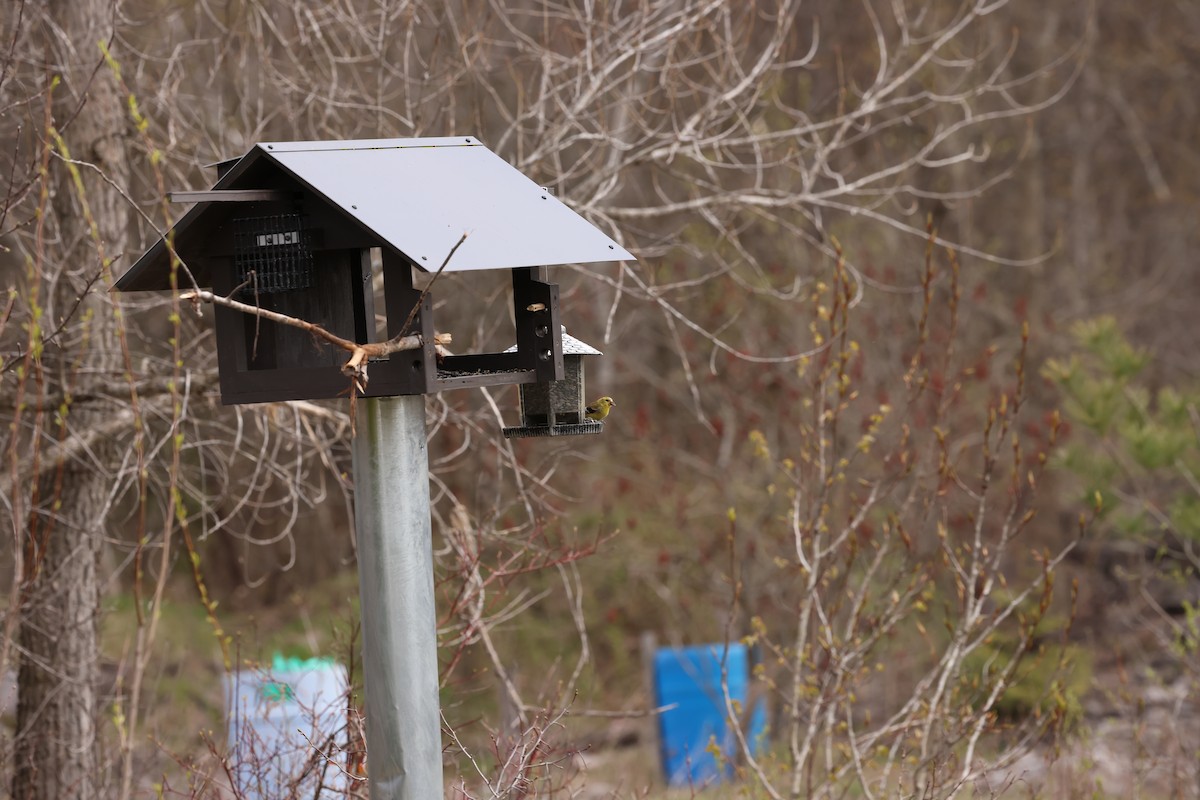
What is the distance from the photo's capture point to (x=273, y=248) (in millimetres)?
3348

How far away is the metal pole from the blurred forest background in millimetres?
302

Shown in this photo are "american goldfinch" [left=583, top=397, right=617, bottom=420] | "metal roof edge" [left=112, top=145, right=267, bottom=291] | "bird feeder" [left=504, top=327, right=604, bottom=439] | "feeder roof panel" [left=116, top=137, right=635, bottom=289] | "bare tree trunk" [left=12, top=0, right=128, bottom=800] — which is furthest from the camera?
"bare tree trunk" [left=12, top=0, right=128, bottom=800]

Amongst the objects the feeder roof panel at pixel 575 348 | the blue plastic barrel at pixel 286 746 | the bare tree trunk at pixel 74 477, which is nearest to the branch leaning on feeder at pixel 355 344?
the feeder roof panel at pixel 575 348

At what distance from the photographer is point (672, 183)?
12516mm

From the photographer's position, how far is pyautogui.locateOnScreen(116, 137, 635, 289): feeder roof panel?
318cm

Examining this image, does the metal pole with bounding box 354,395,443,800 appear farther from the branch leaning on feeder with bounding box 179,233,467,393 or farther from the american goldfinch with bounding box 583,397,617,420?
the american goldfinch with bounding box 583,397,617,420

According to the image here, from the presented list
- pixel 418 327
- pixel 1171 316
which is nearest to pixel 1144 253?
pixel 1171 316

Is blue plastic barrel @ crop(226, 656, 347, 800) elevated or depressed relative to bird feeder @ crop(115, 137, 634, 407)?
depressed

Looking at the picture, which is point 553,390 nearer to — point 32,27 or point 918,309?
point 32,27

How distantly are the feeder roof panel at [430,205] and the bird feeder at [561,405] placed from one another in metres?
0.48

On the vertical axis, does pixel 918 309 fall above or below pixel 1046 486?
above

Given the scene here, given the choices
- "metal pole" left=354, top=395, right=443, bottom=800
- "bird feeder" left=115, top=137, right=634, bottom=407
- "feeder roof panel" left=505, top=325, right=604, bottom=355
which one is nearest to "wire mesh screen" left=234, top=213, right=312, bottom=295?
"bird feeder" left=115, top=137, right=634, bottom=407

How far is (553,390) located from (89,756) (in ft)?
9.21

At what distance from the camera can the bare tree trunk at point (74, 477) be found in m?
5.33
